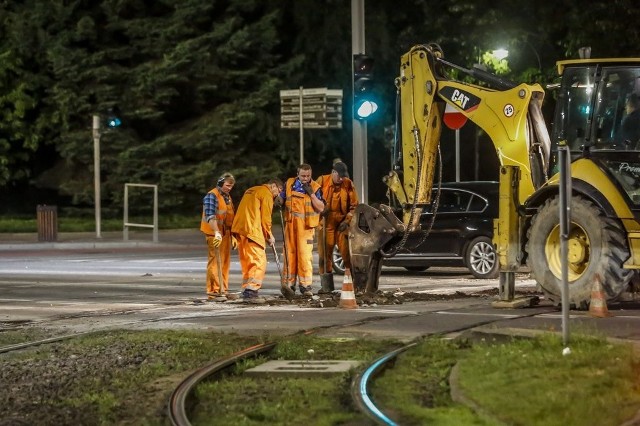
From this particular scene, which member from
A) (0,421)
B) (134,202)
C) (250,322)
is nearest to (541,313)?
(250,322)

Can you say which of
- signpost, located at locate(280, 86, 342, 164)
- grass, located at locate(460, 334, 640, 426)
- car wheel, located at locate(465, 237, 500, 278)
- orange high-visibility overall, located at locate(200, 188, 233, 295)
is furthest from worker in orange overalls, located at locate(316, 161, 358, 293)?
signpost, located at locate(280, 86, 342, 164)

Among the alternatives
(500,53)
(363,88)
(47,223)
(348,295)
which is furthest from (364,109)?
(47,223)

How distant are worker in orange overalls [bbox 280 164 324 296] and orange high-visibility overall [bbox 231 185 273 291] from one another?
A: 1.14 ft

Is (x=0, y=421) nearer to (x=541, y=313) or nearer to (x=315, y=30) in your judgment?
(x=541, y=313)

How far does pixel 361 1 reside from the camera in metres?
22.2

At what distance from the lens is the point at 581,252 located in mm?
15719

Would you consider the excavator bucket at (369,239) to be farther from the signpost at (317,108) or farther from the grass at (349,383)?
the signpost at (317,108)

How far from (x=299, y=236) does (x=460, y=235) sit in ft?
14.9

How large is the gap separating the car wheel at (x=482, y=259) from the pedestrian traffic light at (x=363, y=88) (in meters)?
2.88

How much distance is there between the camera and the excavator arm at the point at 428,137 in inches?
651

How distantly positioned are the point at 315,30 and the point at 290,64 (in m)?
1.83

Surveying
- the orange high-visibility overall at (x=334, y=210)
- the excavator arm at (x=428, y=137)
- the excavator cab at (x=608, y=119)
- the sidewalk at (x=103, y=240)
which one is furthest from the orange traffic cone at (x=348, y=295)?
the sidewalk at (x=103, y=240)

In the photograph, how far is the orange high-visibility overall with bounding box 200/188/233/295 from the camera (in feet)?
62.8

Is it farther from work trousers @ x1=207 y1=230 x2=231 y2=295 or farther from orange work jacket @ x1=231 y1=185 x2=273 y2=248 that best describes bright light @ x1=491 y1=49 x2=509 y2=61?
orange work jacket @ x1=231 y1=185 x2=273 y2=248
